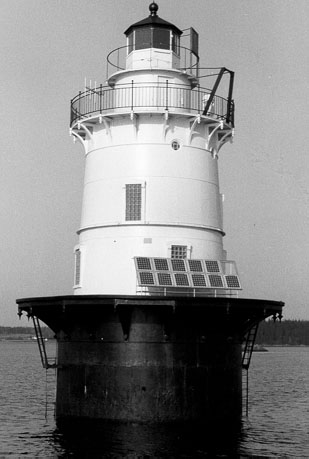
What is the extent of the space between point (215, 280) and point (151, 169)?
4.45 meters

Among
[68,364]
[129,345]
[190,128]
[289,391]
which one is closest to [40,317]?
[68,364]

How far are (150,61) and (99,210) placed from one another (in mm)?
5462

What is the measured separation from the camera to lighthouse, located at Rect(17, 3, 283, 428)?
26.1m

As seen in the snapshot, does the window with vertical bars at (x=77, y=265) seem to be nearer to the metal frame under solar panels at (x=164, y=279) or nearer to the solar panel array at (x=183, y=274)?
the solar panel array at (x=183, y=274)

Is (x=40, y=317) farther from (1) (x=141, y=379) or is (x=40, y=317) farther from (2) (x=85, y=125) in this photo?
(2) (x=85, y=125)

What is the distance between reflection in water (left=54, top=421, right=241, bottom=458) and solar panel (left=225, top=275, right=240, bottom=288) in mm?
Result: 4439

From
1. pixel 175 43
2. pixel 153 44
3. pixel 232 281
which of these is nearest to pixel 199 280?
pixel 232 281

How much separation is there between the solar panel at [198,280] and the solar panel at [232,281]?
2.68 ft

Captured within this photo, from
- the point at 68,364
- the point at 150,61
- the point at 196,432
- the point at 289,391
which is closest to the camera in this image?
the point at 196,432

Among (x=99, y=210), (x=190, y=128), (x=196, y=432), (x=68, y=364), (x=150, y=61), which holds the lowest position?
(x=196, y=432)

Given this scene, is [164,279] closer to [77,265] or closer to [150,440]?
[77,265]

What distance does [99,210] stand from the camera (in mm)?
29219

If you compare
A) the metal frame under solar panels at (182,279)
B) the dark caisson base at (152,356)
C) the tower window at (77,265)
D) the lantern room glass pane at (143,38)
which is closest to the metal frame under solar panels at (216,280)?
the metal frame under solar panels at (182,279)

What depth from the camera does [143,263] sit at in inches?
1058
